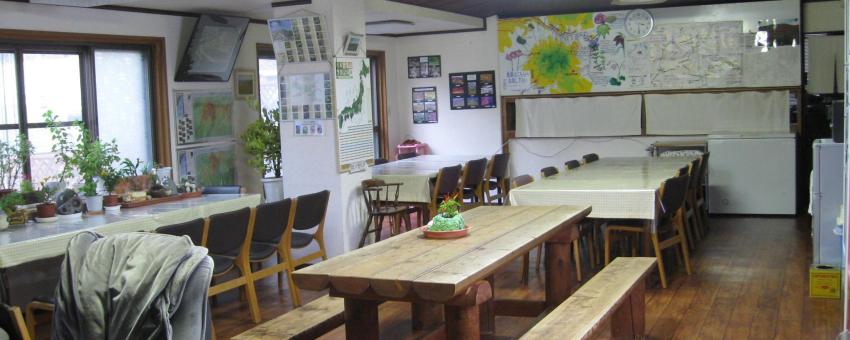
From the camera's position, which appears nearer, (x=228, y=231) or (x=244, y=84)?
(x=228, y=231)

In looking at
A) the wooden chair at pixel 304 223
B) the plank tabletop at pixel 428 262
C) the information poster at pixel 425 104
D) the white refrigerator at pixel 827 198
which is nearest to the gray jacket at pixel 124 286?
the plank tabletop at pixel 428 262

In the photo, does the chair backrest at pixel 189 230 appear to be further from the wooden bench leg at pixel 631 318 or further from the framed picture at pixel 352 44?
the framed picture at pixel 352 44

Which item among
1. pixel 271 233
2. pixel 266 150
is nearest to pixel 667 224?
pixel 271 233

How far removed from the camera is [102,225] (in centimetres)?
529

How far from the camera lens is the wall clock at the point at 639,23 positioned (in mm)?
9773

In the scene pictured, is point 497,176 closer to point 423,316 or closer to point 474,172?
point 474,172

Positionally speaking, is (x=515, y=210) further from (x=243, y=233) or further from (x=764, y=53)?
(x=764, y=53)

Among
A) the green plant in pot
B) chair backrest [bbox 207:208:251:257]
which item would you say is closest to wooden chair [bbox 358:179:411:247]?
chair backrest [bbox 207:208:251:257]

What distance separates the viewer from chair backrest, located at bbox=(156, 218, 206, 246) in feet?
15.7

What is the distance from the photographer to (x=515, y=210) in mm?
5227

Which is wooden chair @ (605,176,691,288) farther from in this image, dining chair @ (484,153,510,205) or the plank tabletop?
dining chair @ (484,153,510,205)

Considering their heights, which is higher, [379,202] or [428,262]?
[428,262]

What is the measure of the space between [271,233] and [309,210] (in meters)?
0.42

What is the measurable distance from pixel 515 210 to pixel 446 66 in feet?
19.3
